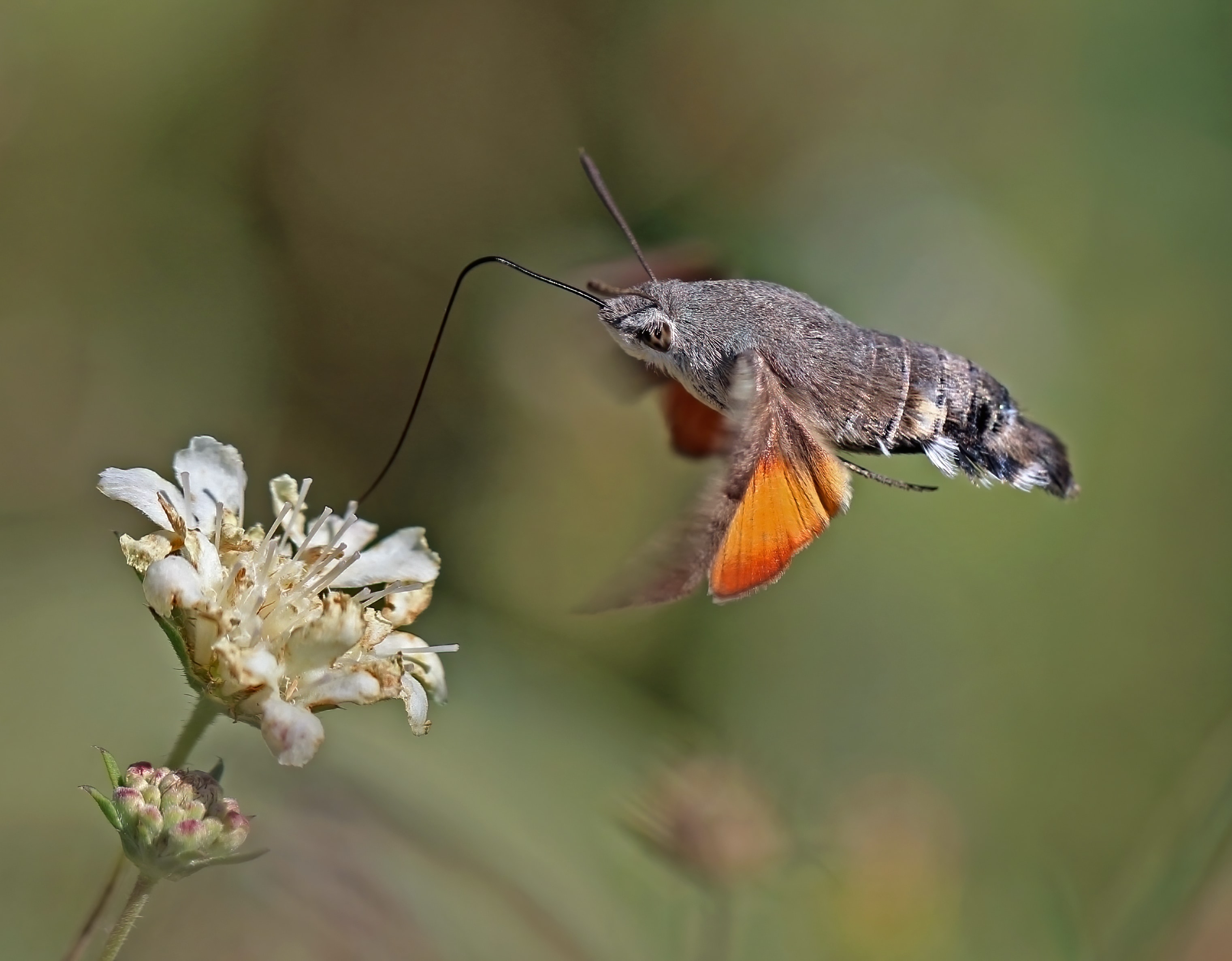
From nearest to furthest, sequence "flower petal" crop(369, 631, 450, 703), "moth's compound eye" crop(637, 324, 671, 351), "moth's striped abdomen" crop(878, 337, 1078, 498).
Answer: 1. "flower petal" crop(369, 631, 450, 703)
2. "moth's compound eye" crop(637, 324, 671, 351)
3. "moth's striped abdomen" crop(878, 337, 1078, 498)

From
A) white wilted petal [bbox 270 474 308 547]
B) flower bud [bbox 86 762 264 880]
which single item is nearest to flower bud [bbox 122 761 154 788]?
flower bud [bbox 86 762 264 880]

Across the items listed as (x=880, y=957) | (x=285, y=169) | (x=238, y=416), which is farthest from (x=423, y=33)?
(x=880, y=957)

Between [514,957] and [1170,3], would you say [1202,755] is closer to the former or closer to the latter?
[514,957]

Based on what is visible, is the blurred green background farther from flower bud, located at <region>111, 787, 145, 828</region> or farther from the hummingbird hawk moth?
flower bud, located at <region>111, 787, 145, 828</region>

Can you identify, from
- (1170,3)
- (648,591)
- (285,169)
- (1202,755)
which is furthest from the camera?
(1170,3)

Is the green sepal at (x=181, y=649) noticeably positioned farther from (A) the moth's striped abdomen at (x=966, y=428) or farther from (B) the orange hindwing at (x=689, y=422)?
(A) the moth's striped abdomen at (x=966, y=428)
